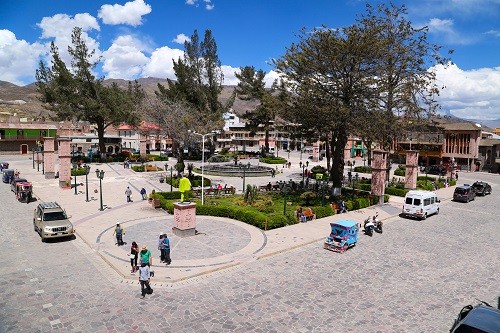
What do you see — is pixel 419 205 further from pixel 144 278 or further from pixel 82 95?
pixel 82 95

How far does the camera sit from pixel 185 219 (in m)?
21.1

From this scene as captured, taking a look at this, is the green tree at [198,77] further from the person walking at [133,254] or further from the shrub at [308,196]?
the person walking at [133,254]

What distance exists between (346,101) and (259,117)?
41.7 meters

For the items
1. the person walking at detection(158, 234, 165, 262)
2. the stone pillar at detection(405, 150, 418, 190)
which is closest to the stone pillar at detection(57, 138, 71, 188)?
the person walking at detection(158, 234, 165, 262)

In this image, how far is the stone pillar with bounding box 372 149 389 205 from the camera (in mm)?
33125

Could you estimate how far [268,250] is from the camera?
19094 millimetres

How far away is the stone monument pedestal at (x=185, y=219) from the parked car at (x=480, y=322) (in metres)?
14.5

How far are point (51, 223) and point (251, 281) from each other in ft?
40.4

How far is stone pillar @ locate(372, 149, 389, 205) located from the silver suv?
25241 millimetres

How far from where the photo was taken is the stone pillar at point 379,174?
33125 millimetres

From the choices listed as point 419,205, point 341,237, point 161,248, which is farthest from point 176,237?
point 419,205

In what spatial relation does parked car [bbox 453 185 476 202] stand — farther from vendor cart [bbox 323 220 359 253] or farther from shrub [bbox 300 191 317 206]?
vendor cart [bbox 323 220 359 253]

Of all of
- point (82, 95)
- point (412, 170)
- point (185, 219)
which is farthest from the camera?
point (82, 95)

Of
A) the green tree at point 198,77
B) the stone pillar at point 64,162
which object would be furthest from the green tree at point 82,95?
the stone pillar at point 64,162
